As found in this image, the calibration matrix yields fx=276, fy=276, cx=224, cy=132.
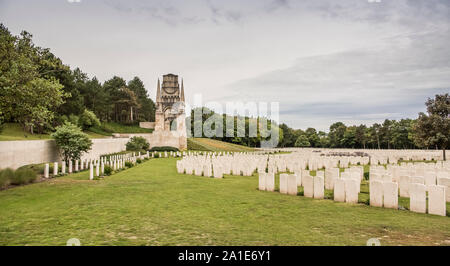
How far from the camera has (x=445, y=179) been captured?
7984 millimetres

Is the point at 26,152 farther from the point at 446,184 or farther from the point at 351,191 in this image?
the point at 446,184

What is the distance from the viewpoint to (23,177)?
36.8 feet

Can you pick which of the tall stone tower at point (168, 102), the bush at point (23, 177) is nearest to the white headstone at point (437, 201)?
the bush at point (23, 177)

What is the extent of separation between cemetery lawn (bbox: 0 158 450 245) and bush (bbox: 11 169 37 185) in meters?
3.15

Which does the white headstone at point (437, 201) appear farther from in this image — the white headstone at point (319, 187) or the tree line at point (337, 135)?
the tree line at point (337, 135)

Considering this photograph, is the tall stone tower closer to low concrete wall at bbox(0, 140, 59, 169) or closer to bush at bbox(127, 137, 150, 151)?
bush at bbox(127, 137, 150, 151)

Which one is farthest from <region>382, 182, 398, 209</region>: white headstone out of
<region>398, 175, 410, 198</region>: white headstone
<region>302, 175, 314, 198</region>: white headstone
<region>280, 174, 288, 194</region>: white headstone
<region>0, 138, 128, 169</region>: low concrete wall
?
<region>0, 138, 128, 169</region>: low concrete wall

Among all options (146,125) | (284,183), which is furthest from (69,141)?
(146,125)

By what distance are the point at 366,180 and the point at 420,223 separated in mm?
7581

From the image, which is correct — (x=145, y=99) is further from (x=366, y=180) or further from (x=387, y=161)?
(x=366, y=180)

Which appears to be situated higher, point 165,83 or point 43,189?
point 165,83

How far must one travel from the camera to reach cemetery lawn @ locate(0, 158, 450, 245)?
4.30m
